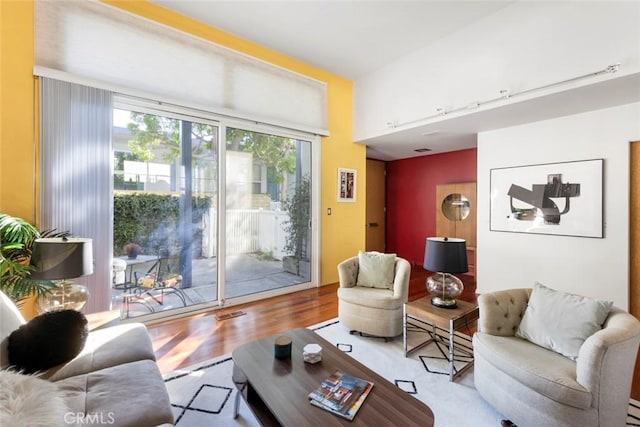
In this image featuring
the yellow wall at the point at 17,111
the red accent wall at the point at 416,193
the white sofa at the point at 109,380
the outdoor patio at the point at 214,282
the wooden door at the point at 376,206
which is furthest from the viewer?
the wooden door at the point at 376,206

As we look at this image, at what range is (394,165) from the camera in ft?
22.2

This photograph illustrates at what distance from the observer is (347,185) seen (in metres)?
4.95

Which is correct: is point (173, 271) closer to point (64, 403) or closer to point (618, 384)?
point (64, 403)

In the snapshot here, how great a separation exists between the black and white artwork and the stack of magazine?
136 inches

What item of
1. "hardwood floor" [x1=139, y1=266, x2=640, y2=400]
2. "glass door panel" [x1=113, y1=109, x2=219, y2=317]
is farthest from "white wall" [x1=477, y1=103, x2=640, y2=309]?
"glass door panel" [x1=113, y1=109, x2=219, y2=317]

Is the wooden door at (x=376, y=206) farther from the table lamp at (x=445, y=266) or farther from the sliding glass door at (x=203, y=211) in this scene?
the table lamp at (x=445, y=266)

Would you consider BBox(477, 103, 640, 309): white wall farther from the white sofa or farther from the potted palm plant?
the potted palm plant

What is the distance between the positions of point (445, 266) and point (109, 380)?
2.39 meters

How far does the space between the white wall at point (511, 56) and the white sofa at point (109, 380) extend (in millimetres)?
3938

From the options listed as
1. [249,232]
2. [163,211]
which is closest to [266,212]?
[249,232]

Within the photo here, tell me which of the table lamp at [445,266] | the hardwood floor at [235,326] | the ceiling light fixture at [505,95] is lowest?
the hardwood floor at [235,326]

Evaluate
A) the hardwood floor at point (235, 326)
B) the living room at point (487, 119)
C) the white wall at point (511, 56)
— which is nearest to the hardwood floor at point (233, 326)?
the hardwood floor at point (235, 326)

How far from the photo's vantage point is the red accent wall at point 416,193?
18.2 ft

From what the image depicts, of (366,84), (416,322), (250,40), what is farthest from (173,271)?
(366,84)
